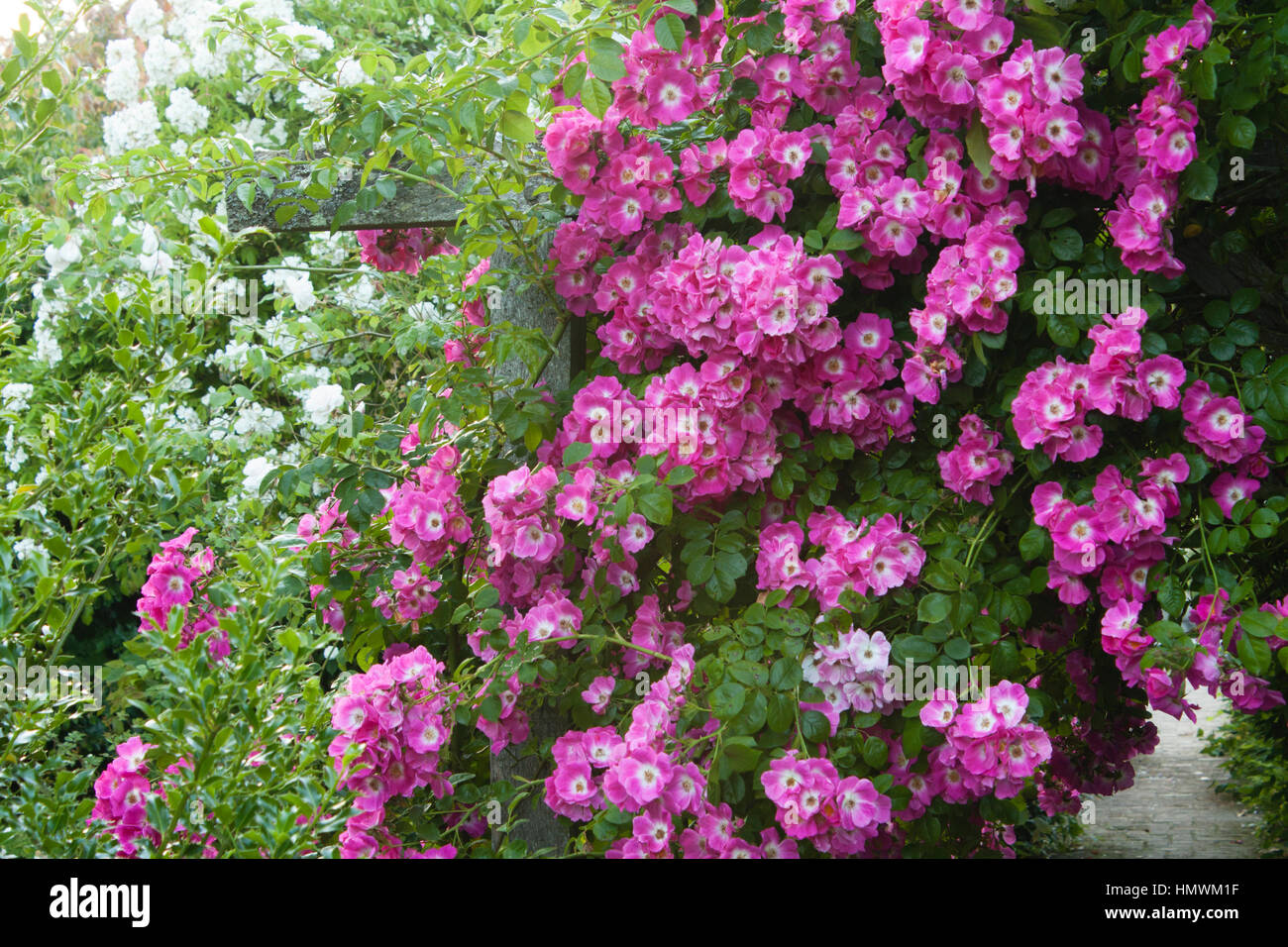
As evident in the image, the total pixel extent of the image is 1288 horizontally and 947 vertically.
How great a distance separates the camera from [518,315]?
2309 mm

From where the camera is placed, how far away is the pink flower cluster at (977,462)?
1.80m

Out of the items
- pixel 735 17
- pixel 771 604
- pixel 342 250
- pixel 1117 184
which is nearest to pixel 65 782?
pixel 771 604

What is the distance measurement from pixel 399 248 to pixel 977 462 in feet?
4.99

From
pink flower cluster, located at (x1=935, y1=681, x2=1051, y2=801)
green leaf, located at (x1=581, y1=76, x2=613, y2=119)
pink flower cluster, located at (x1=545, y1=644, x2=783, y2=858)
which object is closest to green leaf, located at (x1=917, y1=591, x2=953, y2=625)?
pink flower cluster, located at (x1=935, y1=681, x2=1051, y2=801)

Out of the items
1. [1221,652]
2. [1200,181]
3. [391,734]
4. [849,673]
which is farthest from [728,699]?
[1200,181]

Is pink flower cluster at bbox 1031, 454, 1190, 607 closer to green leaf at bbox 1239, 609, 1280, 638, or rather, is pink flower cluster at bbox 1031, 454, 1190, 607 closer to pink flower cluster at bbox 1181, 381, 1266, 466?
pink flower cluster at bbox 1181, 381, 1266, 466

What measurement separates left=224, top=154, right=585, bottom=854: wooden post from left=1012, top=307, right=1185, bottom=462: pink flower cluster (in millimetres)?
942

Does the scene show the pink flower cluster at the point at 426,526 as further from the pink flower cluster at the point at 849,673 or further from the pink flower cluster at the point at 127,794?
the pink flower cluster at the point at 849,673

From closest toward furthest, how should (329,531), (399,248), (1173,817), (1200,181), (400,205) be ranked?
1. (1200,181)
2. (329,531)
3. (400,205)
4. (399,248)
5. (1173,817)

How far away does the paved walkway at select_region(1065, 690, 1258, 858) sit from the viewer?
4234 millimetres

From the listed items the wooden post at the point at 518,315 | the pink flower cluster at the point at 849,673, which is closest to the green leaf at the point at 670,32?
the wooden post at the point at 518,315

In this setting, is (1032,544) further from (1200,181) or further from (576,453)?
(576,453)

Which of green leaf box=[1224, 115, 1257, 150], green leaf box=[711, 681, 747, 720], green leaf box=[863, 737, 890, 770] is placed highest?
green leaf box=[1224, 115, 1257, 150]

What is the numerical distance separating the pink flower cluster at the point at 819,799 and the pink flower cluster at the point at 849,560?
283mm
